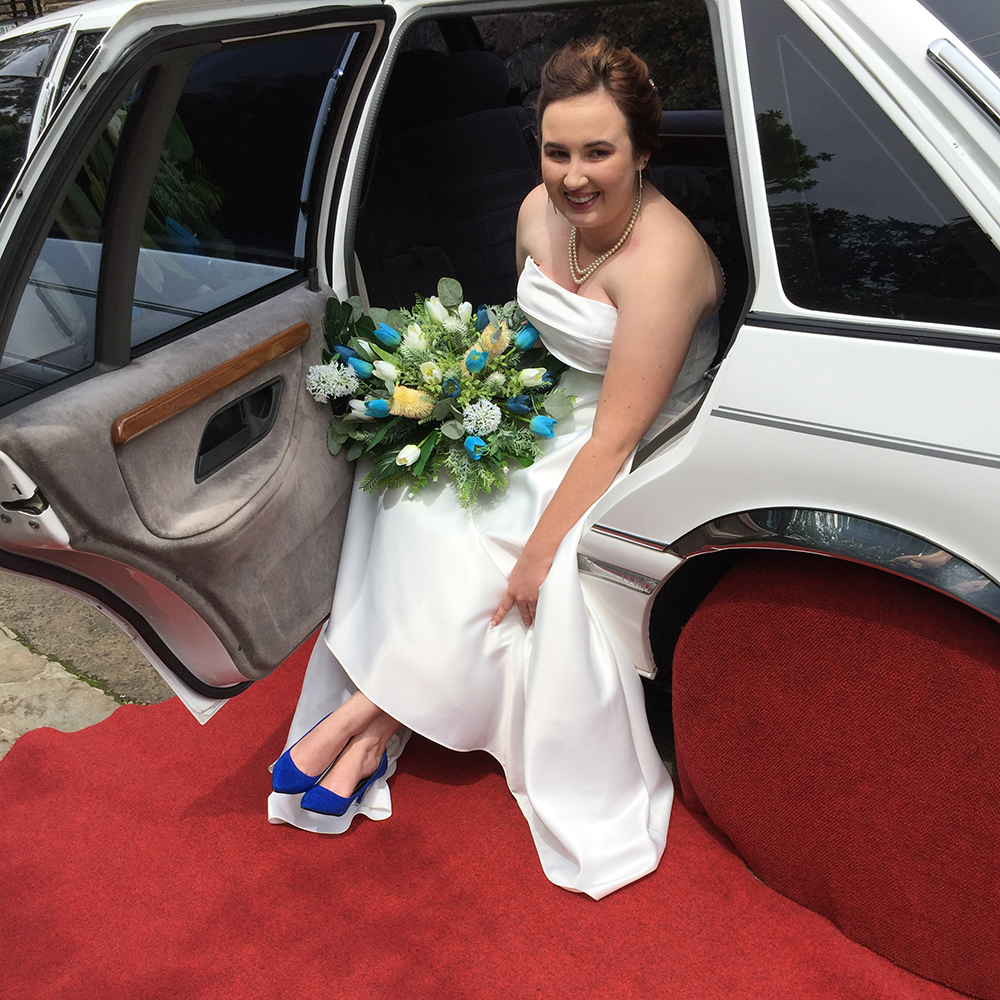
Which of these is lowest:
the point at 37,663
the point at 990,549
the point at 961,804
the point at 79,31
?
the point at 37,663

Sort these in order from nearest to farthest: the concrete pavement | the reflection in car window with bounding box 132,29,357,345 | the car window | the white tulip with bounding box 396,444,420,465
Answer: the car window → the reflection in car window with bounding box 132,29,357,345 → the white tulip with bounding box 396,444,420,465 → the concrete pavement

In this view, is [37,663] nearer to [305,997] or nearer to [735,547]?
[305,997]

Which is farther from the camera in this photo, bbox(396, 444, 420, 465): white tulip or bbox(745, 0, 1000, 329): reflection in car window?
bbox(396, 444, 420, 465): white tulip

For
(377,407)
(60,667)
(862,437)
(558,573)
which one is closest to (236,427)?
(377,407)

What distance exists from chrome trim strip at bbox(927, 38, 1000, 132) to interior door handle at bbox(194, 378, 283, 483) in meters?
1.35

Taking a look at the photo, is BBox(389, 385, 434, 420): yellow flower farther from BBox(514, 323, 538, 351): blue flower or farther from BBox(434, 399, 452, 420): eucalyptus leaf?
BBox(514, 323, 538, 351): blue flower

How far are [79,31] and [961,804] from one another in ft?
6.25

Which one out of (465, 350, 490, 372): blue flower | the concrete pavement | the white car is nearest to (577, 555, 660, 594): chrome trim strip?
the white car

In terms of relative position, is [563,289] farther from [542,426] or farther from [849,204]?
[849,204]

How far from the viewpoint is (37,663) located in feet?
8.87

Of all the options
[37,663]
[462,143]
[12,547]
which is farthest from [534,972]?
[462,143]

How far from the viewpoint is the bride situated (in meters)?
1.76

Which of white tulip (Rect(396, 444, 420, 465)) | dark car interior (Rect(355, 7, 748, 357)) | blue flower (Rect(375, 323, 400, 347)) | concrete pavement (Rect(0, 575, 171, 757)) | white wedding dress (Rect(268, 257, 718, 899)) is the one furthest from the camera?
dark car interior (Rect(355, 7, 748, 357))

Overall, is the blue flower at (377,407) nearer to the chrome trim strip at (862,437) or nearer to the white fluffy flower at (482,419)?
the white fluffy flower at (482,419)
